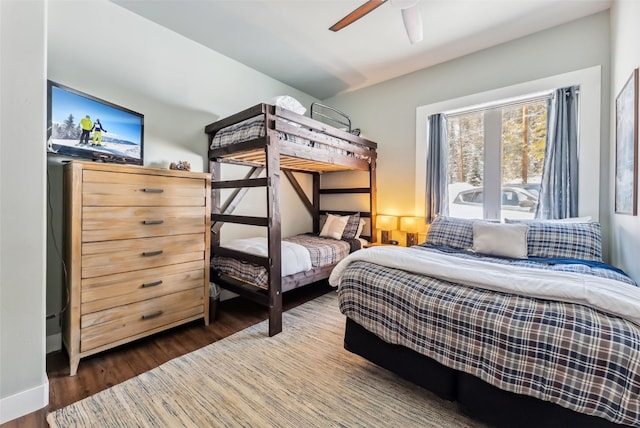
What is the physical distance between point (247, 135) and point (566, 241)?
2949mm

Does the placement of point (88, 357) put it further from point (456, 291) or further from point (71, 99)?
point (456, 291)

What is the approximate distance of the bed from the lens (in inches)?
42.0

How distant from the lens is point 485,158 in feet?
10.7

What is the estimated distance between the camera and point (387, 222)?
147 inches

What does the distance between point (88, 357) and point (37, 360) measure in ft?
1.79

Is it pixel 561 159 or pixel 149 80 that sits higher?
pixel 149 80

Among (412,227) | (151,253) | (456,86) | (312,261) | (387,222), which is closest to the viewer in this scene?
(151,253)

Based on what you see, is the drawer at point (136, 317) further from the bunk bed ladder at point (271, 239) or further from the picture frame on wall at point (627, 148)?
the picture frame on wall at point (627, 148)

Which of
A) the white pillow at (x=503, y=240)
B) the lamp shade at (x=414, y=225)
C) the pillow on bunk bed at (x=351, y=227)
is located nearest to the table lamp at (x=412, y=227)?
the lamp shade at (x=414, y=225)

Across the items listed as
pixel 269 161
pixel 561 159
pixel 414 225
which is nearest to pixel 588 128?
pixel 561 159

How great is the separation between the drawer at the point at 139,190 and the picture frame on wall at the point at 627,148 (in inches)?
130

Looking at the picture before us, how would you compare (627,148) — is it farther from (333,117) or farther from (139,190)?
(139,190)

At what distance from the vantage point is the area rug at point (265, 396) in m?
1.44

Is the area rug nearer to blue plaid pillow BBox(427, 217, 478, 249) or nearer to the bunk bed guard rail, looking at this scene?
blue plaid pillow BBox(427, 217, 478, 249)
